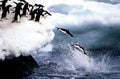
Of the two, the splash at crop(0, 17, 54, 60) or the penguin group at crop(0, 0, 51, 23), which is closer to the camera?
the splash at crop(0, 17, 54, 60)

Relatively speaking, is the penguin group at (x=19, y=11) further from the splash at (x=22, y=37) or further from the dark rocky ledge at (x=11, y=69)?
the dark rocky ledge at (x=11, y=69)

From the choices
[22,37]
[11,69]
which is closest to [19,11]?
[22,37]

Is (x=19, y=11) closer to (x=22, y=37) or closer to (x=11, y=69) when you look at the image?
(x=22, y=37)

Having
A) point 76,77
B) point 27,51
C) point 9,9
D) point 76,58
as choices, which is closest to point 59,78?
point 76,77

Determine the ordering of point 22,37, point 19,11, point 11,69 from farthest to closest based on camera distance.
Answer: point 19,11 < point 11,69 < point 22,37

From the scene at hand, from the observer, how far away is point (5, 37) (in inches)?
992

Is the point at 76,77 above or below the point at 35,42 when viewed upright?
below

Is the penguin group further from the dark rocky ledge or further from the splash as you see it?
the dark rocky ledge

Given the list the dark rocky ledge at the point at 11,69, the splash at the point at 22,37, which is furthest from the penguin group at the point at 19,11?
the dark rocky ledge at the point at 11,69

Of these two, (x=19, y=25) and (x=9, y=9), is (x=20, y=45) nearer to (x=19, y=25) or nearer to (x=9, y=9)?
(x=19, y=25)

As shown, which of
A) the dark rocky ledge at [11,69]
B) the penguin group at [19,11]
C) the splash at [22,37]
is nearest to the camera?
the splash at [22,37]

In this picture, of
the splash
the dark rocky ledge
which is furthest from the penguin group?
the dark rocky ledge

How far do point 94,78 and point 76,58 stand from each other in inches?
706

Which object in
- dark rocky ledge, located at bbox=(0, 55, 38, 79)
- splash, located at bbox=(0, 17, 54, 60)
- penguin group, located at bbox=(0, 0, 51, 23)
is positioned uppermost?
penguin group, located at bbox=(0, 0, 51, 23)
